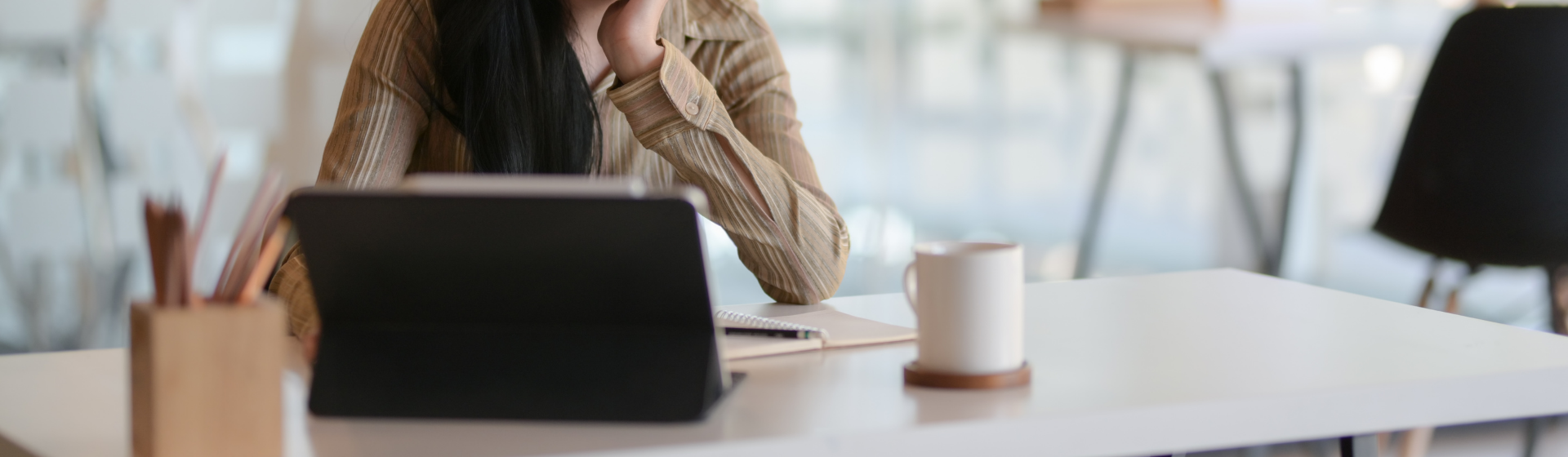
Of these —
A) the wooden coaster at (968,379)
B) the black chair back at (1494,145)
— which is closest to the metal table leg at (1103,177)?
the black chair back at (1494,145)

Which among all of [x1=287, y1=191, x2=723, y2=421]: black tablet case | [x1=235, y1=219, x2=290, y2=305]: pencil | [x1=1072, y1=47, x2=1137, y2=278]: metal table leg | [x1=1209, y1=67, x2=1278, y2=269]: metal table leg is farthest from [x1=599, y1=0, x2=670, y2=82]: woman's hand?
[x1=1209, y1=67, x2=1278, y2=269]: metal table leg

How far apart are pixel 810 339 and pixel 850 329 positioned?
0.08 metres

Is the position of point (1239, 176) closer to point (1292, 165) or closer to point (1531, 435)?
point (1292, 165)

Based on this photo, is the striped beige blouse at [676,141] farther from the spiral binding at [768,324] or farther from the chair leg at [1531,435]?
the chair leg at [1531,435]

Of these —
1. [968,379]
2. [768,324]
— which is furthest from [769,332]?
[968,379]

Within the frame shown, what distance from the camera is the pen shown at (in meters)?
0.85

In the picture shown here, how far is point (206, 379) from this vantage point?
520 mm

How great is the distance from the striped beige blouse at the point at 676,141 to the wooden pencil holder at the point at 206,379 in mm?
478

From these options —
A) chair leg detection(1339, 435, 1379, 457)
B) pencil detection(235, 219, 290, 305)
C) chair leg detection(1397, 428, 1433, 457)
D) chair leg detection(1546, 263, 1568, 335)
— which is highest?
pencil detection(235, 219, 290, 305)

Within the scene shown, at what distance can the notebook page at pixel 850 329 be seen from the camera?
861 mm

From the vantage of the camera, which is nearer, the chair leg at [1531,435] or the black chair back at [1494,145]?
the black chair back at [1494,145]

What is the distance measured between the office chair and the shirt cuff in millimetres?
1506

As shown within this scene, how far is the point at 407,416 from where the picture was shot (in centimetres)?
63

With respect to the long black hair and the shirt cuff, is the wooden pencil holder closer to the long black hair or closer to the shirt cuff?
the shirt cuff
